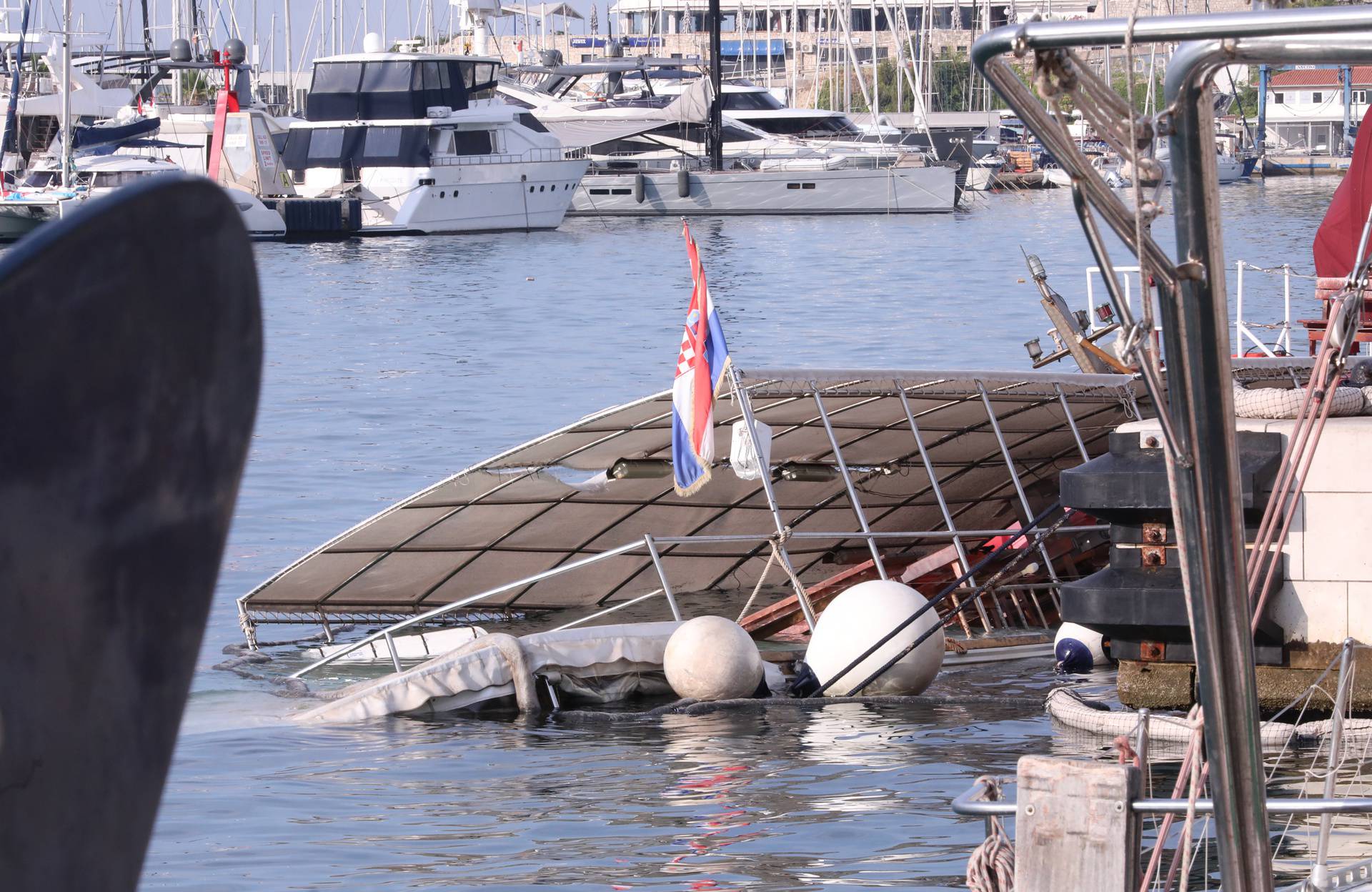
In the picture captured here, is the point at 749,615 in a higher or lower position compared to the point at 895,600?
lower

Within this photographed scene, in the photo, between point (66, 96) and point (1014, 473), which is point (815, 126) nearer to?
point (66, 96)

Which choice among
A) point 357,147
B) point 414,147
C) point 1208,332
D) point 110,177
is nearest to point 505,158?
point 414,147

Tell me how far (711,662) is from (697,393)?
2.22 m

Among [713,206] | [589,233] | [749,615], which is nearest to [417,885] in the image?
[749,615]

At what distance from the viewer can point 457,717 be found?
15.3m

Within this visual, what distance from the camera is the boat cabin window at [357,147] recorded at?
72500 mm

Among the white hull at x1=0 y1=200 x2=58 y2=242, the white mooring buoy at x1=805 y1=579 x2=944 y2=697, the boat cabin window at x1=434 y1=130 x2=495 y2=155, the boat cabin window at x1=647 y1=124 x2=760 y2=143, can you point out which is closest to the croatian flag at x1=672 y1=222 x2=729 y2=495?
the white mooring buoy at x1=805 y1=579 x2=944 y2=697

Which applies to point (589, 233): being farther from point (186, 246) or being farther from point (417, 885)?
point (186, 246)

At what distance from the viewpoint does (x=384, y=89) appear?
7356cm

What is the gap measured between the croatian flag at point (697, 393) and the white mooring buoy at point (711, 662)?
1.21 m

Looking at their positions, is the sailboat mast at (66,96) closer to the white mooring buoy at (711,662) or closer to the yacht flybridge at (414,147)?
the yacht flybridge at (414,147)

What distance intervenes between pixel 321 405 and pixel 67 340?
118 feet

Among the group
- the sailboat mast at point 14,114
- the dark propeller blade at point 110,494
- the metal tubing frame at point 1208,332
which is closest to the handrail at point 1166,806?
the metal tubing frame at point 1208,332

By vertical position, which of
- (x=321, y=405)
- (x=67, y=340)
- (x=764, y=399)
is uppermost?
(x=67, y=340)
